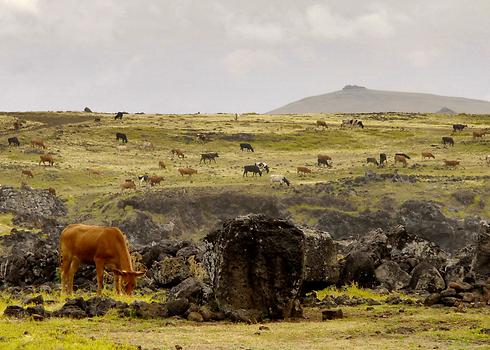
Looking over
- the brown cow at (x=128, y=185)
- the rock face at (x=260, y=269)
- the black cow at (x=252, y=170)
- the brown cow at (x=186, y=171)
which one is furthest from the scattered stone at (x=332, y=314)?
the brown cow at (x=186, y=171)

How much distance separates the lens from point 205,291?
78.8 feet

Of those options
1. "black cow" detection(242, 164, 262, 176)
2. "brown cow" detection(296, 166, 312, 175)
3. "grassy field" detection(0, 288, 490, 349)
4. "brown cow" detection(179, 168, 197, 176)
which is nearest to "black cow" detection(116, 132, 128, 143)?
"brown cow" detection(179, 168, 197, 176)

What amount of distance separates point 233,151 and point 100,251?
73.5 m

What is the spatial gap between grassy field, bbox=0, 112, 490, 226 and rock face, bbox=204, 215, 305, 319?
4490cm

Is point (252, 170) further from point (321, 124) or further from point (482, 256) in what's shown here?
point (482, 256)

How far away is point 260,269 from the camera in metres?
22.3

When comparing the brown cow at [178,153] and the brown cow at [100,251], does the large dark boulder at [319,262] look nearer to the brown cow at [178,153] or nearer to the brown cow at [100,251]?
the brown cow at [100,251]

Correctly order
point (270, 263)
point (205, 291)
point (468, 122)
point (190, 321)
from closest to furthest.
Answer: point (190, 321), point (270, 263), point (205, 291), point (468, 122)

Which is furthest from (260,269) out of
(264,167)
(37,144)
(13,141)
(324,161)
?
(13,141)

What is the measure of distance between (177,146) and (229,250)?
80.1m

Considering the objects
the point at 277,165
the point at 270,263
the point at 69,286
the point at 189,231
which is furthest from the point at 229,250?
the point at 277,165

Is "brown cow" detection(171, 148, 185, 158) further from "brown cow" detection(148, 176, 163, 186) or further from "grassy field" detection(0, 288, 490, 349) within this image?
"grassy field" detection(0, 288, 490, 349)

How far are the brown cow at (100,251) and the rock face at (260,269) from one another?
13.2ft

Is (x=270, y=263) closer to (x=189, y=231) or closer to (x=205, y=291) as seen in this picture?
(x=205, y=291)
